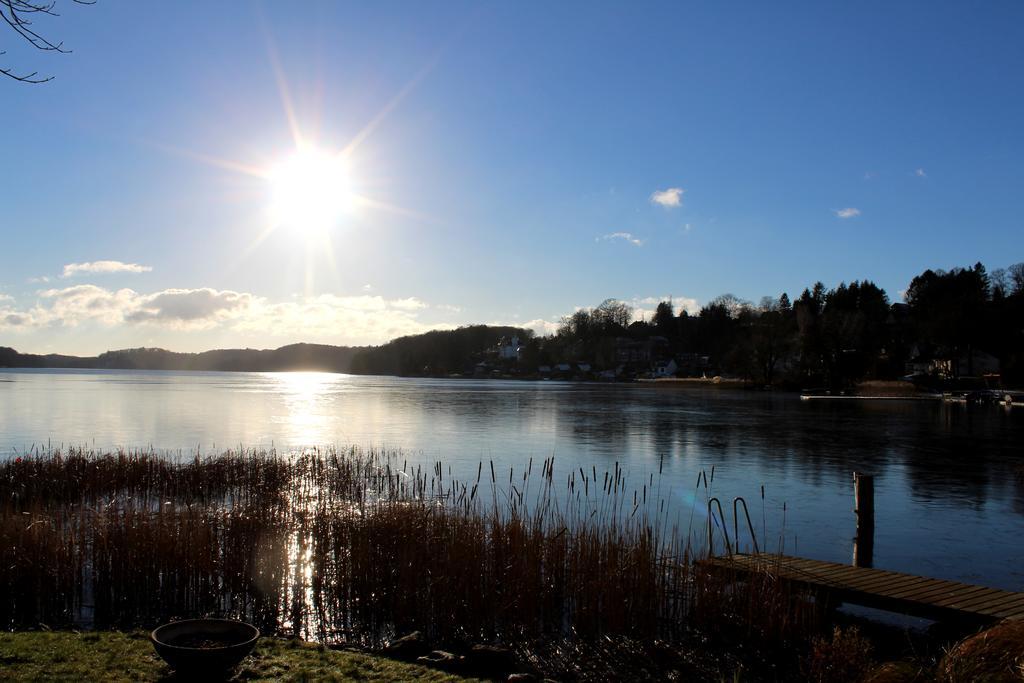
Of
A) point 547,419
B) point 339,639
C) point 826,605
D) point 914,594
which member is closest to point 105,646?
point 339,639

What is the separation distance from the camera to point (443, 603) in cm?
1077

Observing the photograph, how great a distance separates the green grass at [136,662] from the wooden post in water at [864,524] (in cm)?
1032

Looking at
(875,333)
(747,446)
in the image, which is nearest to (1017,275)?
(875,333)

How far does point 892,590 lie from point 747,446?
26662 millimetres

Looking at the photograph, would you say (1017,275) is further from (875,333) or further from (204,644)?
(204,644)

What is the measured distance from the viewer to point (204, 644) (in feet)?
25.8

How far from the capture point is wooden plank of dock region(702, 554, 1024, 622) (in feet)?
32.6

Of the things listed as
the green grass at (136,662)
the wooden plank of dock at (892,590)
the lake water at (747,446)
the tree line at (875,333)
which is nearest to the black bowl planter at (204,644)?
the green grass at (136,662)

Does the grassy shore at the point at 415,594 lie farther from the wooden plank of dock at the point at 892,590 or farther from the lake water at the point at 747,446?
the lake water at the point at 747,446

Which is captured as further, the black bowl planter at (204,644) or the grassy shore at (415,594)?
the grassy shore at (415,594)

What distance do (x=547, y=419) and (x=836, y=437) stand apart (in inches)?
758

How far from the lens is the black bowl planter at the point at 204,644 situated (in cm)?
732

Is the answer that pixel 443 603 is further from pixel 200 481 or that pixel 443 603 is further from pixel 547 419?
pixel 547 419

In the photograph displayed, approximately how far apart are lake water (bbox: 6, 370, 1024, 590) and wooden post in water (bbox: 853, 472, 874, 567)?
69cm
